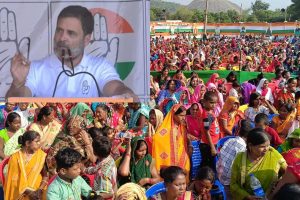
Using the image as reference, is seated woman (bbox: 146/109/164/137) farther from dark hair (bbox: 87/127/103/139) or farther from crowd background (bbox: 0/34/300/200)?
dark hair (bbox: 87/127/103/139)

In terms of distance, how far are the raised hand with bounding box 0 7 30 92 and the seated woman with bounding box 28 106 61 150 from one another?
194 centimetres

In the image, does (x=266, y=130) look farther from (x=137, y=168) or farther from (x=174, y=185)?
(x=174, y=185)

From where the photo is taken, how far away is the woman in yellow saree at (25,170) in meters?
4.83

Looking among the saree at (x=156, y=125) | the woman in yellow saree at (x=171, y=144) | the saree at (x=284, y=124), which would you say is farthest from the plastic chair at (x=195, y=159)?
the saree at (x=284, y=124)

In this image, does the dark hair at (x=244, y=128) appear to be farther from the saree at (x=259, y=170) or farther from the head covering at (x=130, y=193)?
the head covering at (x=130, y=193)

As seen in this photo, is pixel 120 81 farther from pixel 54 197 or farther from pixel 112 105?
pixel 112 105

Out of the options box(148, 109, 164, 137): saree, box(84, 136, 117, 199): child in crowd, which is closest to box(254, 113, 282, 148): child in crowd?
box(148, 109, 164, 137): saree

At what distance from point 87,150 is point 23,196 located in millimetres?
766

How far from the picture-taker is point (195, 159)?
5930mm

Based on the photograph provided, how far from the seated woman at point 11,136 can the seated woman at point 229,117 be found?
2.30m

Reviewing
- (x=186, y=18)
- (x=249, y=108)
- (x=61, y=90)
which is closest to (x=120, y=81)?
(x=61, y=90)

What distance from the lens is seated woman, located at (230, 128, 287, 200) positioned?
4.36 m

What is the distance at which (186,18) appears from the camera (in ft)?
380

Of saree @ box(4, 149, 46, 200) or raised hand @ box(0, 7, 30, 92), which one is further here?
saree @ box(4, 149, 46, 200)
